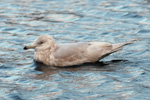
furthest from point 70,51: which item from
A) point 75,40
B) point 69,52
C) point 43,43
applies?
point 75,40

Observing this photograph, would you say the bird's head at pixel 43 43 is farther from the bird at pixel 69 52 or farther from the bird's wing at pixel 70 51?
the bird's wing at pixel 70 51

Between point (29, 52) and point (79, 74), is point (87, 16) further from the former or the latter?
point (79, 74)

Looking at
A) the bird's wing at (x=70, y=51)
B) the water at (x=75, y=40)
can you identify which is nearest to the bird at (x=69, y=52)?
the bird's wing at (x=70, y=51)

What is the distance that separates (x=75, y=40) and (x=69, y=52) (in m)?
2.45

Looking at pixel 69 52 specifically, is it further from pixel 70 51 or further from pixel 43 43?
pixel 43 43

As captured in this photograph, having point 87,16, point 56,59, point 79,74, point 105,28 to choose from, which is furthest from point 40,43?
point 87,16

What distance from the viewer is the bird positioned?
Result: 1034cm

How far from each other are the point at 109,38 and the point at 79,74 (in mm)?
3413

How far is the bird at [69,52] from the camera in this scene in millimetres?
10336

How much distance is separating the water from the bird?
0.66 ft

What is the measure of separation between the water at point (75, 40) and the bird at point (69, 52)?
0.20 metres

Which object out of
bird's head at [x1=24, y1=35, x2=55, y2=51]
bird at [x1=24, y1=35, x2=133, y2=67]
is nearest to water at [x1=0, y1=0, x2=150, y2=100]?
bird at [x1=24, y1=35, x2=133, y2=67]

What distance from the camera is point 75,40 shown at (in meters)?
12.7

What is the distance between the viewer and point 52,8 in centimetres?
1694
